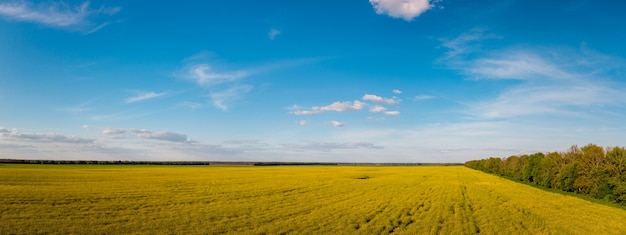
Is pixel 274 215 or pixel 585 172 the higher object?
pixel 585 172

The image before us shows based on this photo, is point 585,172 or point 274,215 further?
point 585,172

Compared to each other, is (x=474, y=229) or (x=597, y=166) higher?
(x=597, y=166)

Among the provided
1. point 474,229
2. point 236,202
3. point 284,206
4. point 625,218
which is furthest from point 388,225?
A: point 625,218

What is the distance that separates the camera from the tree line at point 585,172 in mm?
44938

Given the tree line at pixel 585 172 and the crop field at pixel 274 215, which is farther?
the tree line at pixel 585 172

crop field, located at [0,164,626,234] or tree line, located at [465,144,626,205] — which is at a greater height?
tree line, located at [465,144,626,205]

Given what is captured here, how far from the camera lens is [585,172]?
54.2m

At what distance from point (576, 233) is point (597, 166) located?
34.7 meters

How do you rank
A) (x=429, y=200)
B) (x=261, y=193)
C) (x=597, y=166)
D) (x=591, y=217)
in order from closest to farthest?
(x=591, y=217) < (x=429, y=200) < (x=261, y=193) < (x=597, y=166)

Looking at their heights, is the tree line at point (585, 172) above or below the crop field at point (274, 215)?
above

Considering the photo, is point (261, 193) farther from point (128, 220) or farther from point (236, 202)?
point (128, 220)

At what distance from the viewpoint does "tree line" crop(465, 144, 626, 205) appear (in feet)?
147

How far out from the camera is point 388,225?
76.3ft

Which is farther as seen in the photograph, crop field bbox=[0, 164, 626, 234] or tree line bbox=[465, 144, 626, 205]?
tree line bbox=[465, 144, 626, 205]
